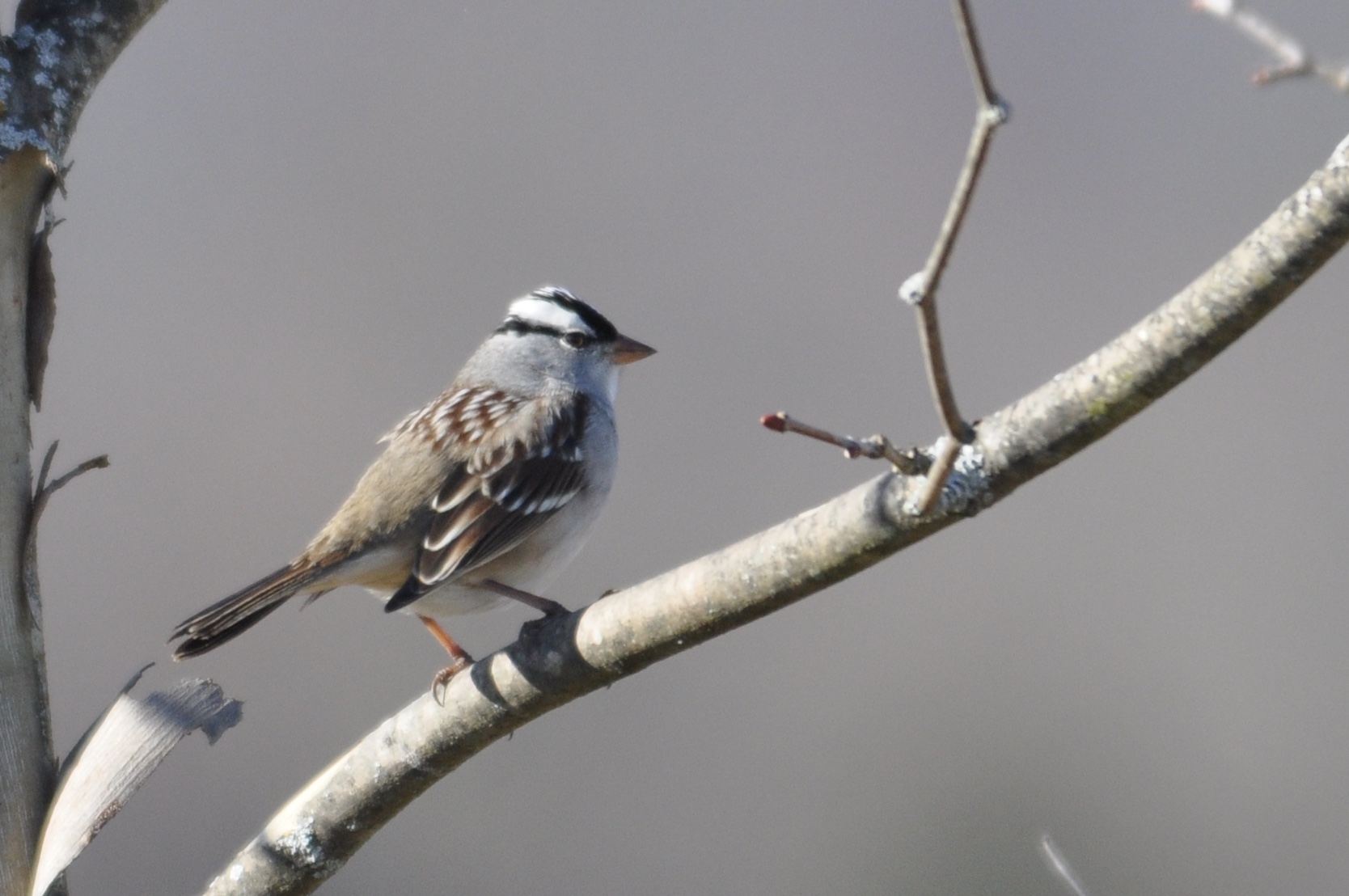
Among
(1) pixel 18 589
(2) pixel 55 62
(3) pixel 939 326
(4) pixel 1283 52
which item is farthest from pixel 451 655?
(4) pixel 1283 52

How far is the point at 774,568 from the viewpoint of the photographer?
4.63ft

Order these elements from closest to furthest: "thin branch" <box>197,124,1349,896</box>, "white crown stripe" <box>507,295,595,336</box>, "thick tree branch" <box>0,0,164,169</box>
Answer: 1. "thin branch" <box>197,124,1349,896</box>
2. "thick tree branch" <box>0,0,164,169</box>
3. "white crown stripe" <box>507,295,595,336</box>

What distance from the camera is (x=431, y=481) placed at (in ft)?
8.58

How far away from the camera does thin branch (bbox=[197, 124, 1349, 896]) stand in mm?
1154

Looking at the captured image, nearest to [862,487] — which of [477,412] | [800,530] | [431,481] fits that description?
[800,530]

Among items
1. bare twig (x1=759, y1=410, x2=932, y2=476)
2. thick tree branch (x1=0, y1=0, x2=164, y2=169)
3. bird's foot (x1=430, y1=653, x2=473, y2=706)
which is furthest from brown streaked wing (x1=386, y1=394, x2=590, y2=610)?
bare twig (x1=759, y1=410, x2=932, y2=476)

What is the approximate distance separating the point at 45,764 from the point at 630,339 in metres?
1.73

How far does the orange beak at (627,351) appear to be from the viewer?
3.18 metres

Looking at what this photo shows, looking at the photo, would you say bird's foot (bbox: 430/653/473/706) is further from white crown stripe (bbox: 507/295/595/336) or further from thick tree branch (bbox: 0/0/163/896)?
white crown stripe (bbox: 507/295/595/336)

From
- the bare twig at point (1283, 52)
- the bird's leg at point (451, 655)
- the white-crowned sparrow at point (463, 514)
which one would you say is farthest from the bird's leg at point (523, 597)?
the bare twig at point (1283, 52)

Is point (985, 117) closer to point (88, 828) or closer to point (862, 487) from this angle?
point (862, 487)

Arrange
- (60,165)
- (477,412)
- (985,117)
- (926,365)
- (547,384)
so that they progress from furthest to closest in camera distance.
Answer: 1. (547,384)
2. (477,412)
3. (60,165)
4. (926,365)
5. (985,117)

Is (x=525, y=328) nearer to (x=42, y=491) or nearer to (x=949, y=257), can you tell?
(x=42, y=491)

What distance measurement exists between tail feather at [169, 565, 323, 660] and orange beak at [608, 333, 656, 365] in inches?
41.2
